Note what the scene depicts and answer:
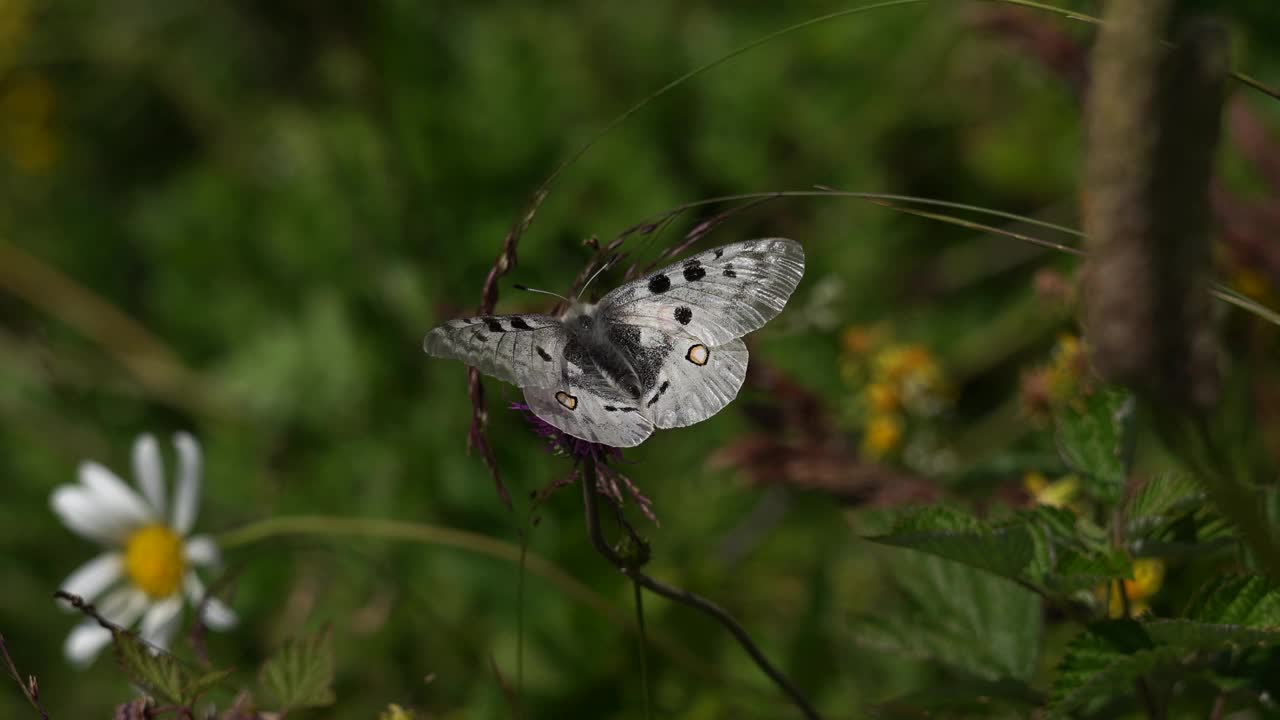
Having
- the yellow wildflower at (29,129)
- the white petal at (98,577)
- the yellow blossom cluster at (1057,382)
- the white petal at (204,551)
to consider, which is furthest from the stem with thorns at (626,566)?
the yellow wildflower at (29,129)

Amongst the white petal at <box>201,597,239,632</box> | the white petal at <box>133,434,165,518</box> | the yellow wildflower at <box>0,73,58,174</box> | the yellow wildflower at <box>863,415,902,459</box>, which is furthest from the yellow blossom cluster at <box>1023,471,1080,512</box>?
the yellow wildflower at <box>0,73,58,174</box>

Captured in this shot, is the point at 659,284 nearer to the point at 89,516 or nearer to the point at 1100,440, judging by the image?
the point at 1100,440

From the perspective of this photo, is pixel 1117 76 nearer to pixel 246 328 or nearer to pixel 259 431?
pixel 259 431

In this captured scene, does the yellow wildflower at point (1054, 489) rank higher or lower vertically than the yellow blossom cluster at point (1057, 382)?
lower

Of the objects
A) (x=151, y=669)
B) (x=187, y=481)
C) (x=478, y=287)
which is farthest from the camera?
(x=478, y=287)

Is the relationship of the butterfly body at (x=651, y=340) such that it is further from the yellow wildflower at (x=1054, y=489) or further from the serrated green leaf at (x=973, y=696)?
the yellow wildflower at (x=1054, y=489)

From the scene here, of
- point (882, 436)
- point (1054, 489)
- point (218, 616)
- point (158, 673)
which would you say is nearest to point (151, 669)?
point (158, 673)
